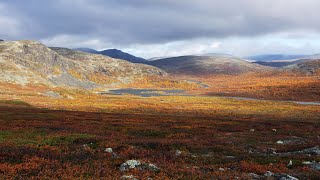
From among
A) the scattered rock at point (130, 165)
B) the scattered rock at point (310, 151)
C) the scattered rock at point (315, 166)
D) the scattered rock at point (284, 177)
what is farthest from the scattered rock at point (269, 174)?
the scattered rock at point (310, 151)

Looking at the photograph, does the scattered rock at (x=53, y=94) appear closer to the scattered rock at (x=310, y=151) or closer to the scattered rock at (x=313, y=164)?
the scattered rock at (x=310, y=151)

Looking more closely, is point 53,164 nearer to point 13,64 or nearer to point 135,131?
point 135,131

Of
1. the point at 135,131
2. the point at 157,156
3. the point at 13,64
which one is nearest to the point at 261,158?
the point at 157,156

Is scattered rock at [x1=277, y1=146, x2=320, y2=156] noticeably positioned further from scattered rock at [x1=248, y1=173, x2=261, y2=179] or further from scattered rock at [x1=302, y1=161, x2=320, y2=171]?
scattered rock at [x1=248, y1=173, x2=261, y2=179]

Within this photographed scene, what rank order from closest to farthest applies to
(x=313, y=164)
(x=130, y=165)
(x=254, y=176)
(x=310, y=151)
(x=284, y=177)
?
1. (x=284, y=177)
2. (x=254, y=176)
3. (x=130, y=165)
4. (x=313, y=164)
5. (x=310, y=151)

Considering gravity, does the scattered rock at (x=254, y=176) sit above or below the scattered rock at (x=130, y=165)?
below

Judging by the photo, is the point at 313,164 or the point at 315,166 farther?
the point at 313,164

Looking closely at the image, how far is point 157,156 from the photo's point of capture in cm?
1908

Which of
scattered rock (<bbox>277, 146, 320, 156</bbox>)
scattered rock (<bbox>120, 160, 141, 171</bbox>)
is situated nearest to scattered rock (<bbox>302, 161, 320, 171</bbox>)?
scattered rock (<bbox>277, 146, 320, 156</bbox>)

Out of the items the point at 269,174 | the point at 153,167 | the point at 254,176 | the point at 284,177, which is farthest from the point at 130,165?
the point at 284,177

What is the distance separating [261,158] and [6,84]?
5576 inches

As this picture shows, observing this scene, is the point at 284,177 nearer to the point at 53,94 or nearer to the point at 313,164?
the point at 313,164

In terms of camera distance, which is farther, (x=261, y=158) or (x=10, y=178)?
(x=261, y=158)

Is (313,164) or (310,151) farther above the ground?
(313,164)
